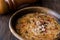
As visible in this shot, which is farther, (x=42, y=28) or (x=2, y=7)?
(x=2, y=7)

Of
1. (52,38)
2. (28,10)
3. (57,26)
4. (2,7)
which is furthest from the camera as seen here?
(2,7)

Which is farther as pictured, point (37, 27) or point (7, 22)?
point (7, 22)

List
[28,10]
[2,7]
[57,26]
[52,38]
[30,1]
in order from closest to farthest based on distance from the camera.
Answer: [52,38]
[57,26]
[28,10]
[2,7]
[30,1]

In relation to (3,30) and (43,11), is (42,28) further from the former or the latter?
(3,30)

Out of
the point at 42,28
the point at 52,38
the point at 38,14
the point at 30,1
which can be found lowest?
the point at 52,38

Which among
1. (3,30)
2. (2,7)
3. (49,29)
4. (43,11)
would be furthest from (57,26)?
(2,7)

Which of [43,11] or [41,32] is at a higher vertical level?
[43,11]

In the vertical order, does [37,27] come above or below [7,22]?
below

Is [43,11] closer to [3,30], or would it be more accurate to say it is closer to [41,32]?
→ [41,32]
